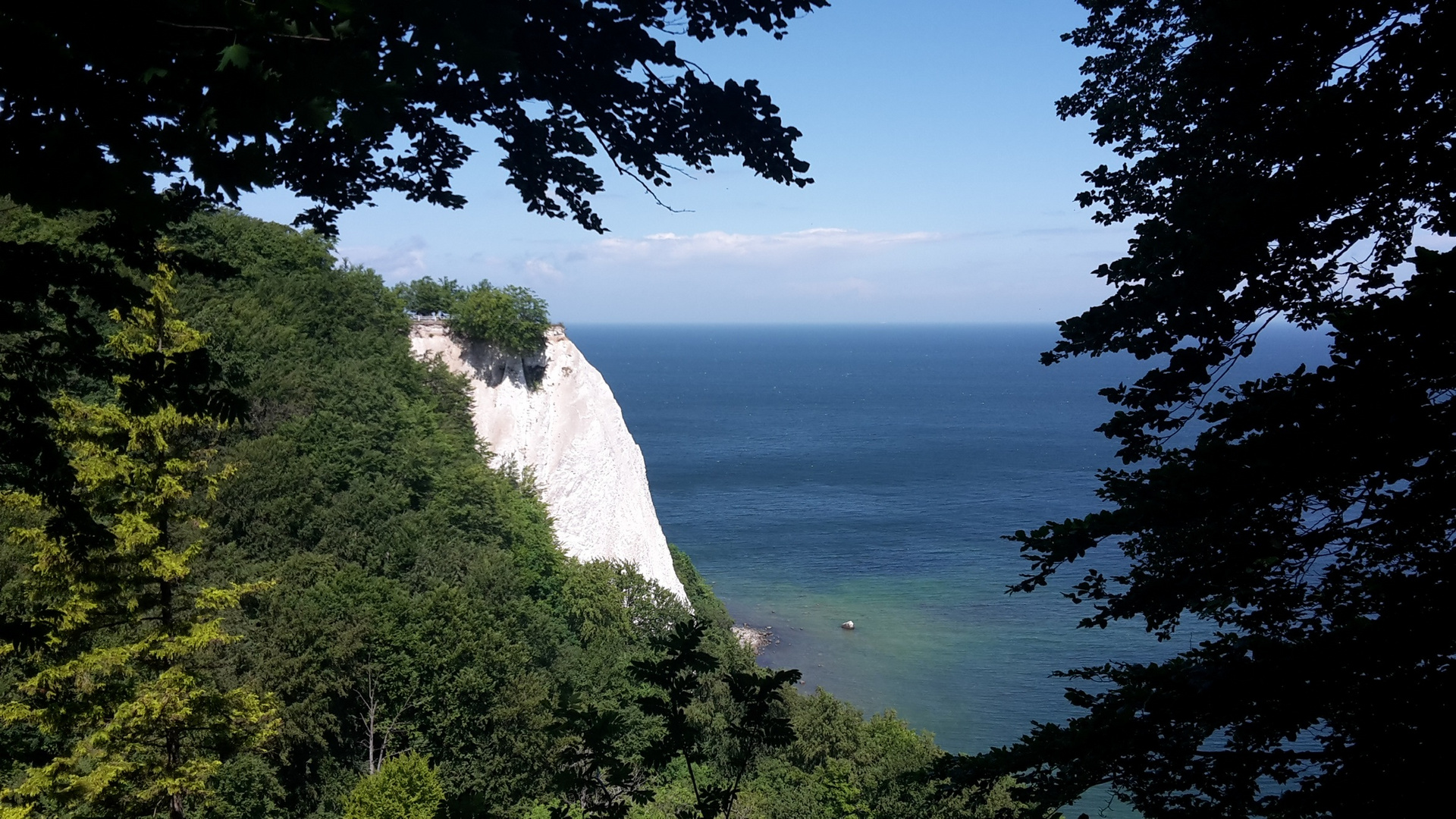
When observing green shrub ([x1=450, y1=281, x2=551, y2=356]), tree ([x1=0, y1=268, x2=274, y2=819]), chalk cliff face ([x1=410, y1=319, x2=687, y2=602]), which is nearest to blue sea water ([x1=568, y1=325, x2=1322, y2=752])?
chalk cliff face ([x1=410, y1=319, x2=687, y2=602])

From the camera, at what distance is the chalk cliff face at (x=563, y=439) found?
1369 inches

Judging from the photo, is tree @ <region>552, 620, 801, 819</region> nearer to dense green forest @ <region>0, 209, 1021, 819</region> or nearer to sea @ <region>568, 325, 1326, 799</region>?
dense green forest @ <region>0, 209, 1021, 819</region>

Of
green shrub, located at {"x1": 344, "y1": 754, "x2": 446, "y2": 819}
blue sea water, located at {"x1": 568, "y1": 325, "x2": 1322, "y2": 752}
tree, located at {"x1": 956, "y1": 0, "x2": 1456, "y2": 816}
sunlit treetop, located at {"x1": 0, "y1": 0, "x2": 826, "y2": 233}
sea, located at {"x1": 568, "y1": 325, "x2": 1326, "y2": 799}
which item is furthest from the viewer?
blue sea water, located at {"x1": 568, "y1": 325, "x2": 1322, "y2": 752}

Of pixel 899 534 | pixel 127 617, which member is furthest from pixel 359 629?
pixel 899 534

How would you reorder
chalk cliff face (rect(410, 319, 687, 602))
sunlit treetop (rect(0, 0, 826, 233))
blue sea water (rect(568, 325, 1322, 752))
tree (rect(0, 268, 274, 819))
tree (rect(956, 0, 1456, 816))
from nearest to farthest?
sunlit treetop (rect(0, 0, 826, 233))
tree (rect(956, 0, 1456, 816))
tree (rect(0, 268, 274, 819))
blue sea water (rect(568, 325, 1322, 752))
chalk cliff face (rect(410, 319, 687, 602))

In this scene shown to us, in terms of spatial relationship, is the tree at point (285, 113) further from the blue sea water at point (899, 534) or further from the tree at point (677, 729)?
the blue sea water at point (899, 534)

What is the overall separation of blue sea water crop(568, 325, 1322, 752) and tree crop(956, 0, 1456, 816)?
24408 millimetres

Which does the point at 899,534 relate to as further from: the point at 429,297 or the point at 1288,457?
the point at 1288,457

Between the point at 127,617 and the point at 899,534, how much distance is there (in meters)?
48.3

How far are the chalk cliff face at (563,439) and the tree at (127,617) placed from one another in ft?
75.1

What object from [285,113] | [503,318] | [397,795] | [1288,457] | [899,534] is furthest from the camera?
[899,534]

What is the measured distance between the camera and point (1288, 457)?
494 centimetres

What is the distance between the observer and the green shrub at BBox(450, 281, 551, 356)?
3441cm

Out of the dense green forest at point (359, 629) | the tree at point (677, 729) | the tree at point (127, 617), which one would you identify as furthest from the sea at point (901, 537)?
the tree at point (127, 617)
